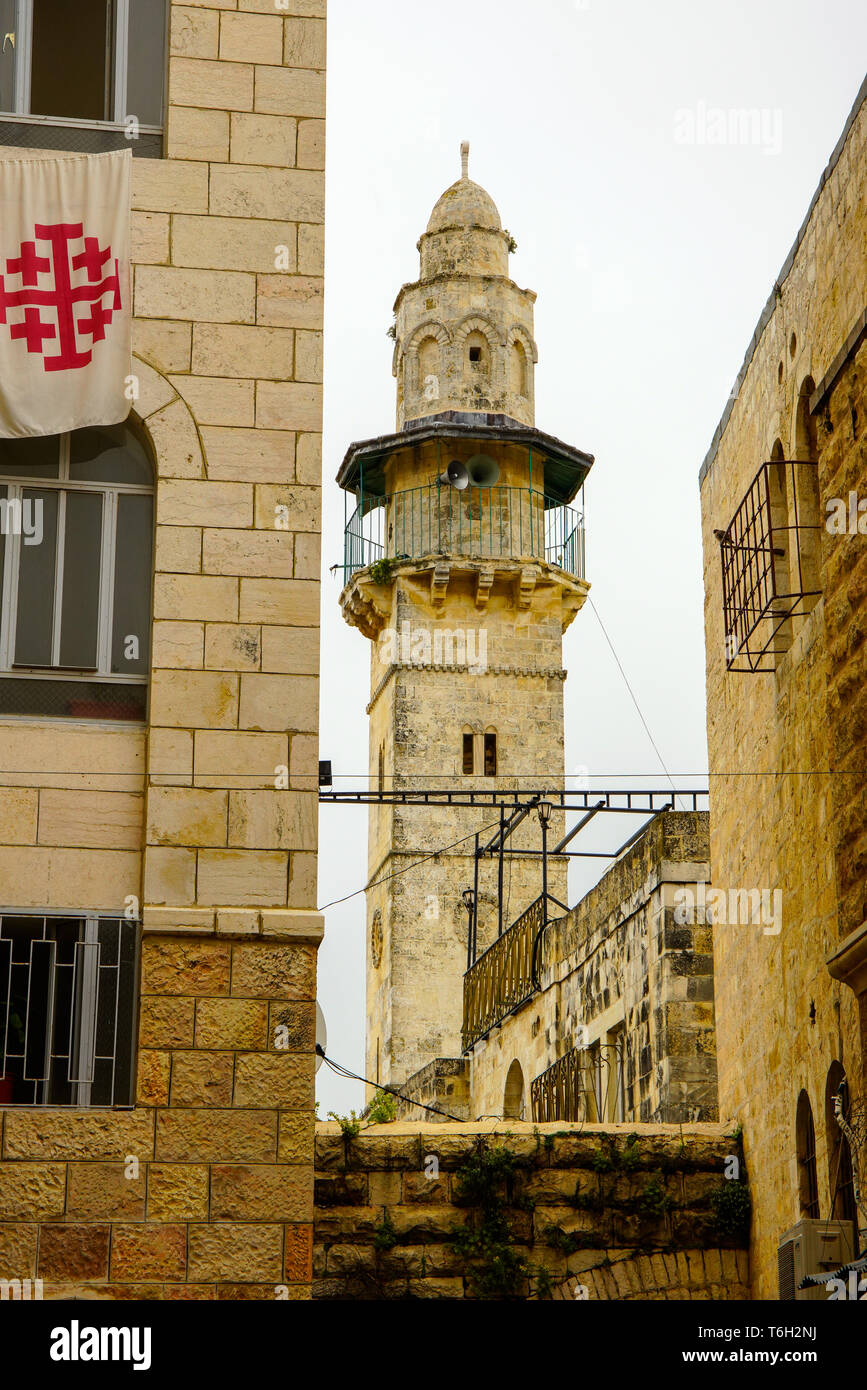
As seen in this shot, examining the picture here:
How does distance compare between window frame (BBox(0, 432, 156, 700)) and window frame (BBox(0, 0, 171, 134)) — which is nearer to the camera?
window frame (BBox(0, 432, 156, 700))

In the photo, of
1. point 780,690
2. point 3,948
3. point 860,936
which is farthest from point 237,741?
point 780,690

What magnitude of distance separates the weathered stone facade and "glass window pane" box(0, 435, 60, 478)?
549 millimetres

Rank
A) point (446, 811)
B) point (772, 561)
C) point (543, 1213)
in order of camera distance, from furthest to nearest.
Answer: point (446, 811)
point (543, 1213)
point (772, 561)

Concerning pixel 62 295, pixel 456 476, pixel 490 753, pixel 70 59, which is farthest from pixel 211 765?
pixel 456 476

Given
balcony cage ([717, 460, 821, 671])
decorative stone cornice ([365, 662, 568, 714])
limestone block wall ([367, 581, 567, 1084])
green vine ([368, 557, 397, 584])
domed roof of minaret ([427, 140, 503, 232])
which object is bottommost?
balcony cage ([717, 460, 821, 671])

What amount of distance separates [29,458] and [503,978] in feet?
47.6

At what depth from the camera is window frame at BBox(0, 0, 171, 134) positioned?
12.3 metres

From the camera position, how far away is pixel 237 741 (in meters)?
11.5

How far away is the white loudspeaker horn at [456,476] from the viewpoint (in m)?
39.1

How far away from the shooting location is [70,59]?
12.4m

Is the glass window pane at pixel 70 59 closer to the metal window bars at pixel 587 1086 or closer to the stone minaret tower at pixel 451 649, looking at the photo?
the metal window bars at pixel 587 1086

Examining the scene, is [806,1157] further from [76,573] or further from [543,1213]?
[76,573]

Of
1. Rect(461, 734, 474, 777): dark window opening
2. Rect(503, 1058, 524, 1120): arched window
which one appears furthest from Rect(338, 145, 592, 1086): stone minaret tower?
Rect(503, 1058, 524, 1120): arched window

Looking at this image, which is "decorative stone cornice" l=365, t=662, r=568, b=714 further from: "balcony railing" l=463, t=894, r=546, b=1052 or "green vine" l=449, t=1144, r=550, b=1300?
"green vine" l=449, t=1144, r=550, b=1300
